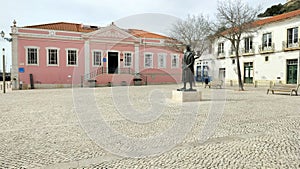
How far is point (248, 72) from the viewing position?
2995cm

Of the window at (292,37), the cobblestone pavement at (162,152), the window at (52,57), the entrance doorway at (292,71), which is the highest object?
the window at (292,37)

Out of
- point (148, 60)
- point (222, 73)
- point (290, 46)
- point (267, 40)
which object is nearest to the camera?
point (290, 46)

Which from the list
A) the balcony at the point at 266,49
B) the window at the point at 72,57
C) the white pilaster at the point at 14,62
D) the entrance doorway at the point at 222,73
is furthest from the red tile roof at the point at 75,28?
the balcony at the point at 266,49

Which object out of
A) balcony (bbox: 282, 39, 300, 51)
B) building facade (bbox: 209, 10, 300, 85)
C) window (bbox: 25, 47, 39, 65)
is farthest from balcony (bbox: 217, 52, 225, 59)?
window (bbox: 25, 47, 39, 65)

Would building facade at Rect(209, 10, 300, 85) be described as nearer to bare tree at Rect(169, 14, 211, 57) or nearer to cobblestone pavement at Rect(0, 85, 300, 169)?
bare tree at Rect(169, 14, 211, 57)

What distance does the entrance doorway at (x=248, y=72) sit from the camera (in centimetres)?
2941

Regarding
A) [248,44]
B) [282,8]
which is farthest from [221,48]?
[282,8]

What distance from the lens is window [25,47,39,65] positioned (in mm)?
23109

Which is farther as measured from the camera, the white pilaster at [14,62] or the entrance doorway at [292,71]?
the entrance doorway at [292,71]

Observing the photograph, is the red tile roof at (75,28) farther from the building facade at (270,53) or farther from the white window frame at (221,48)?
the white window frame at (221,48)

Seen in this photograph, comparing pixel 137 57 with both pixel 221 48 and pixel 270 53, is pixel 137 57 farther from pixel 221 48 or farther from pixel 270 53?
pixel 270 53

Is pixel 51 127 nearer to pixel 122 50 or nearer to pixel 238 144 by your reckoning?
pixel 238 144

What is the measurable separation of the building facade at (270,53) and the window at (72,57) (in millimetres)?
14453

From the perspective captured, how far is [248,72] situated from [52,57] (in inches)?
909
